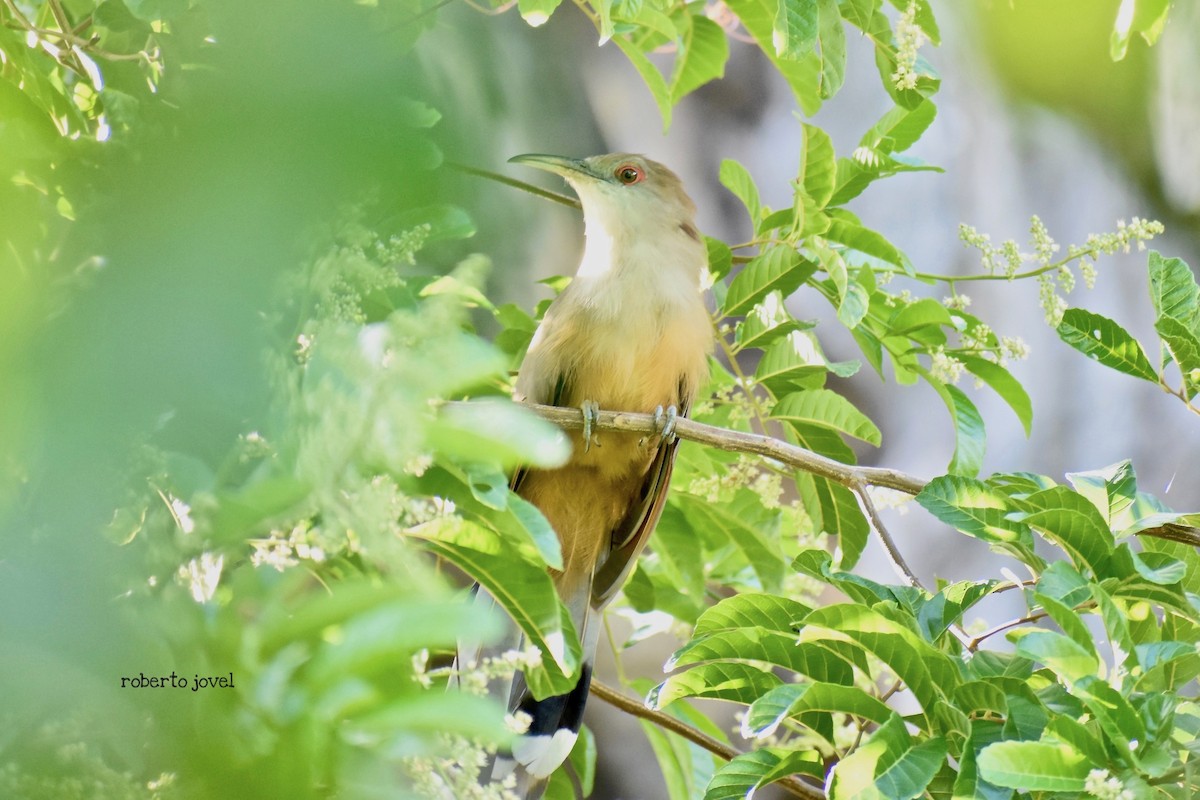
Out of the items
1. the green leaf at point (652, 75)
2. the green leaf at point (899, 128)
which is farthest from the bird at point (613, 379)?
the green leaf at point (899, 128)

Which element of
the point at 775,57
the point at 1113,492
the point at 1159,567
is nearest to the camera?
the point at 1159,567

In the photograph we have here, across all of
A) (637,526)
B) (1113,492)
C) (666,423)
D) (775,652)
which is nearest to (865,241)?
(666,423)

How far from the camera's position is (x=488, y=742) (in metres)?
0.50

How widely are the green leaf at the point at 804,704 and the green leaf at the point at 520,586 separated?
0.24 metres

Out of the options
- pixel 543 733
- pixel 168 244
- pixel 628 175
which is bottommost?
pixel 543 733

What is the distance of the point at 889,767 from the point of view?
4.23 feet

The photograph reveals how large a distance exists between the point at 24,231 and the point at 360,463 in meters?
0.18

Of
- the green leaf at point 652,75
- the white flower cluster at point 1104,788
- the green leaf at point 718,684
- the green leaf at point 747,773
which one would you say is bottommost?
the green leaf at point 747,773

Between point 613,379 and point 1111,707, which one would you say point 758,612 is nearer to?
point 1111,707

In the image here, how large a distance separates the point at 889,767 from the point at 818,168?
4.02 feet

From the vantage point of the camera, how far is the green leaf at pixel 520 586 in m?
1.41

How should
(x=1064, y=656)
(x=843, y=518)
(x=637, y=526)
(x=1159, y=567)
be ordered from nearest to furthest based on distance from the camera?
1. (x=1064, y=656)
2. (x=1159, y=567)
3. (x=843, y=518)
4. (x=637, y=526)

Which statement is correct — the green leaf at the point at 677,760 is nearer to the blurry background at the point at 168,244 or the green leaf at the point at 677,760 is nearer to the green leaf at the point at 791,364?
the green leaf at the point at 791,364

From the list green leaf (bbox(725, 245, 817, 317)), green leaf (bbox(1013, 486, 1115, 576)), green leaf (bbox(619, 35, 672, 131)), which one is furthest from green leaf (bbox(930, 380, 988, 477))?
green leaf (bbox(619, 35, 672, 131))
